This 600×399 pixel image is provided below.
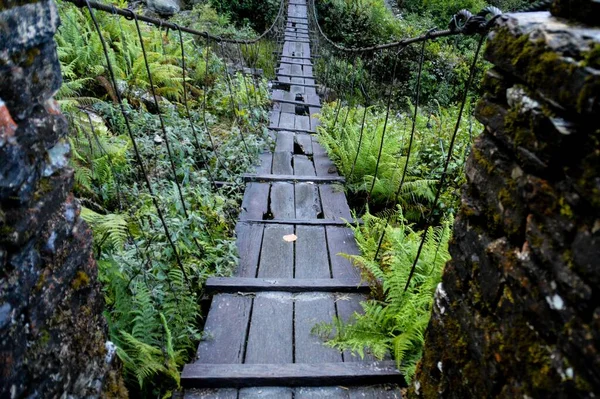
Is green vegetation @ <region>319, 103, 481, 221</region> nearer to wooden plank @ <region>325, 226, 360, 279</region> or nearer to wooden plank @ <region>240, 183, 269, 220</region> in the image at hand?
wooden plank @ <region>325, 226, 360, 279</region>

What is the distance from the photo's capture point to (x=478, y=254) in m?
1.31

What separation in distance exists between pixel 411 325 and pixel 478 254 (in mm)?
888

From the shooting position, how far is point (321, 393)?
197 centimetres

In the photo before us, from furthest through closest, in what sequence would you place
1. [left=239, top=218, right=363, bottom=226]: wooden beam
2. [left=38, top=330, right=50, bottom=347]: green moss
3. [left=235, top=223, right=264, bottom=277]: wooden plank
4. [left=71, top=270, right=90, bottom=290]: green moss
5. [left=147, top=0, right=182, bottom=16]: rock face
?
1. [left=147, top=0, right=182, bottom=16]: rock face
2. [left=239, top=218, right=363, bottom=226]: wooden beam
3. [left=235, top=223, right=264, bottom=277]: wooden plank
4. [left=71, top=270, right=90, bottom=290]: green moss
5. [left=38, top=330, right=50, bottom=347]: green moss

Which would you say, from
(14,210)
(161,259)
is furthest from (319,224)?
(14,210)

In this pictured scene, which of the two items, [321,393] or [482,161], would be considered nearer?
[482,161]

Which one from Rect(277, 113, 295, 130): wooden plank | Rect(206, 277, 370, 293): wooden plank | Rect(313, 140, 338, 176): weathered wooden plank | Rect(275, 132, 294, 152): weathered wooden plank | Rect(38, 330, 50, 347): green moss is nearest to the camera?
Rect(38, 330, 50, 347): green moss

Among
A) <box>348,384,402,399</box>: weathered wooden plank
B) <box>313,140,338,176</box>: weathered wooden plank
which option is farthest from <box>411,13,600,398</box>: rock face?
<box>313,140,338,176</box>: weathered wooden plank

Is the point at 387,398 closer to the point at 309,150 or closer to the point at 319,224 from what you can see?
the point at 319,224

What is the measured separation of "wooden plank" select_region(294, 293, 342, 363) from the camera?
2.16 metres

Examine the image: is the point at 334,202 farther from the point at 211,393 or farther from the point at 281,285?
the point at 211,393

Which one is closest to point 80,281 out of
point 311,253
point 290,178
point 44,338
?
point 44,338

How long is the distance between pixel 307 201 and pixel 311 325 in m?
1.65

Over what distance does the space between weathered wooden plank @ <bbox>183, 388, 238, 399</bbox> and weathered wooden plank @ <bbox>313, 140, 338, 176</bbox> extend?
2767 mm
